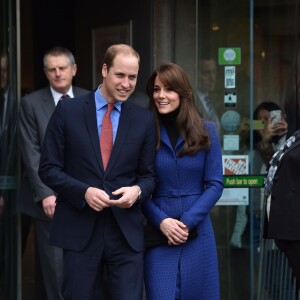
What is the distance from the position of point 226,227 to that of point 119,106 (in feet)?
7.31

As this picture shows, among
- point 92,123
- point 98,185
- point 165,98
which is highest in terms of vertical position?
point 165,98

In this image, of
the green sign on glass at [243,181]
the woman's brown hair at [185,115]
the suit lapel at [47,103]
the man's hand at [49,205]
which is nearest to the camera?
the woman's brown hair at [185,115]

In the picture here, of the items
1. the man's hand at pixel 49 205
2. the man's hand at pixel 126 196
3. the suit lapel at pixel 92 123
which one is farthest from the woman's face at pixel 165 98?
the man's hand at pixel 49 205

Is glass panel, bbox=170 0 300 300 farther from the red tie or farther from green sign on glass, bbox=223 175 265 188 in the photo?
the red tie

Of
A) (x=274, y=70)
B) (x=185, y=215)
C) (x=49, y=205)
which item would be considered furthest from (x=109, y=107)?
(x=274, y=70)

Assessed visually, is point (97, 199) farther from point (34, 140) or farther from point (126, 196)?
point (34, 140)

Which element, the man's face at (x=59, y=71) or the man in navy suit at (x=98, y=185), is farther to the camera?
the man's face at (x=59, y=71)

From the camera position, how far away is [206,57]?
6.38 meters

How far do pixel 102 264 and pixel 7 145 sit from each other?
182 centimetres

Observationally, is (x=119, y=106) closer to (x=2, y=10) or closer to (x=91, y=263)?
(x=91, y=263)

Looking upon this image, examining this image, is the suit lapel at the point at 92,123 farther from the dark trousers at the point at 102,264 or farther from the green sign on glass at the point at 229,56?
the green sign on glass at the point at 229,56

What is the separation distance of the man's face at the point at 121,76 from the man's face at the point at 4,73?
66.8 inches

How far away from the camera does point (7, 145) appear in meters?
6.00

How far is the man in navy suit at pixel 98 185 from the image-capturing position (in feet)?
14.4
